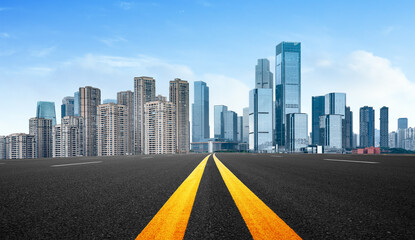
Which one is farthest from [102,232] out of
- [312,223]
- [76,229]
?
[312,223]

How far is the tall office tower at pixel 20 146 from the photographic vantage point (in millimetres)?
164500

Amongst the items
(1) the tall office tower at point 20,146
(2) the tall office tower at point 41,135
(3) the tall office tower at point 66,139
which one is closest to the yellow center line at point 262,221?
(3) the tall office tower at point 66,139

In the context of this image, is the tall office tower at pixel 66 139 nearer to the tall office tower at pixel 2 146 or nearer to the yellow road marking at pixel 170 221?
the tall office tower at pixel 2 146

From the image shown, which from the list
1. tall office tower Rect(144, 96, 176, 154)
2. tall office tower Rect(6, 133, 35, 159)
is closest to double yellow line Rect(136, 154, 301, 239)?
tall office tower Rect(144, 96, 176, 154)

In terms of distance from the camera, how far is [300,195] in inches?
139

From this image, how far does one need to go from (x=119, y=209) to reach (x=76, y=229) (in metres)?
0.68

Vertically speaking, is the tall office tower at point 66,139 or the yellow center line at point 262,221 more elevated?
the yellow center line at point 262,221

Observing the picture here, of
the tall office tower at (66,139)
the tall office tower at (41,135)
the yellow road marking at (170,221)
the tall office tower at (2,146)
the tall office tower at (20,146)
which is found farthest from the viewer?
the tall office tower at (41,135)

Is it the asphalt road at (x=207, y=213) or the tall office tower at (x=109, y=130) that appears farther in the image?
the tall office tower at (x=109, y=130)

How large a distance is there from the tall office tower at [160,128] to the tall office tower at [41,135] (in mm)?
80677

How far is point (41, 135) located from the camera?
617 feet

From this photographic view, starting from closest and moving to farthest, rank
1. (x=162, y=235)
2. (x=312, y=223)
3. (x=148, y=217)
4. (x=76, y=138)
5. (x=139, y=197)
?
(x=162, y=235) < (x=312, y=223) < (x=148, y=217) < (x=139, y=197) < (x=76, y=138)

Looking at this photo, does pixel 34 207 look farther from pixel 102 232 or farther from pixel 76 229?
pixel 102 232

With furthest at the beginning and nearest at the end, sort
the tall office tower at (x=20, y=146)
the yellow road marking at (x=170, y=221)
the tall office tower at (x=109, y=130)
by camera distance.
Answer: the tall office tower at (x=109, y=130), the tall office tower at (x=20, y=146), the yellow road marking at (x=170, y=221)
